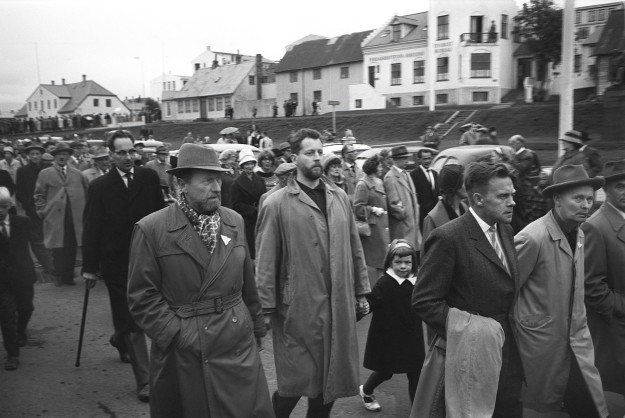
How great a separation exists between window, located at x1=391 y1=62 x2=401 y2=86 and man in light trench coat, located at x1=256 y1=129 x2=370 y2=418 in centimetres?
4865

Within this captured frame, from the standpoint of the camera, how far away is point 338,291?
4223 millimetres

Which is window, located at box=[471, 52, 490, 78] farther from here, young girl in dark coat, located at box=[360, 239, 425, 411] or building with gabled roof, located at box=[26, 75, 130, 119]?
building with gabled roof, located at box=[26, 75, 130, 119]

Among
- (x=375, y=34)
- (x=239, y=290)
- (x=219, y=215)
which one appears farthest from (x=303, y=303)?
(x=375, y=34)

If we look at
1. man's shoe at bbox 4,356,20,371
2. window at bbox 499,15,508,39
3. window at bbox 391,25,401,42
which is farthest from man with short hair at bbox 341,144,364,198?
window at bbox 391,25,401,42

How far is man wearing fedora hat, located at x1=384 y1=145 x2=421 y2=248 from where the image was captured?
815 centimetres

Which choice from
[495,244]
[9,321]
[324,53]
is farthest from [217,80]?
[495,244]

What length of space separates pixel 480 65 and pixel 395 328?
45.7 metres

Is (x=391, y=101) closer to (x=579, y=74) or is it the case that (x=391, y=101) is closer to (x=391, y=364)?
(x=579, y=74)

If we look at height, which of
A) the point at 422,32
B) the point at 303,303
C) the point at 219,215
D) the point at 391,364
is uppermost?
the point at 422,32

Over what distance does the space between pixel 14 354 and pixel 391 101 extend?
47.9m

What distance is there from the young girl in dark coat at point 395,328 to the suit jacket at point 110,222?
2323 millimetres

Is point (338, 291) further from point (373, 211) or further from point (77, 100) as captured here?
point (77, 100)

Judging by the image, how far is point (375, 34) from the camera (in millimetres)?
54094

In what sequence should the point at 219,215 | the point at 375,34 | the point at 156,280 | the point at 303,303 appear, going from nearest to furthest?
the point at 156,280, the point at 219,215, the point at 303,303, the point at 375,34
